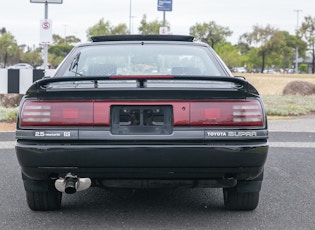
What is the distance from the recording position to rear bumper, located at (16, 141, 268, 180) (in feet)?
12.5

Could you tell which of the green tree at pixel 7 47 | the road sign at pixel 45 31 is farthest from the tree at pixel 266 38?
the road sign at pixel 45 31

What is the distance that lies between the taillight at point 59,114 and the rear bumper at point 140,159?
16cm

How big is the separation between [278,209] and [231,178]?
35.5 inches

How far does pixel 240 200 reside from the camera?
14.6 feet

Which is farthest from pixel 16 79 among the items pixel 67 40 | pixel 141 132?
pixel 67 40

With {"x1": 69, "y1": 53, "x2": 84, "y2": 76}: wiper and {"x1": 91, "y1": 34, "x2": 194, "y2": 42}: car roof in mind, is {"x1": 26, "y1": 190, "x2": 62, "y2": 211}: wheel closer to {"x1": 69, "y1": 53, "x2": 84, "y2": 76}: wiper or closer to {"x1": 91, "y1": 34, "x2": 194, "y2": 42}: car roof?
{"x1": 69, "y1": 53, "x2": 84, "y2": 76}: wiper

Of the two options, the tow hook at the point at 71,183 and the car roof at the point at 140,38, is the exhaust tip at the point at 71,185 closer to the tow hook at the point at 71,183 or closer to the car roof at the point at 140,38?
the tow hook at the point at 71,183

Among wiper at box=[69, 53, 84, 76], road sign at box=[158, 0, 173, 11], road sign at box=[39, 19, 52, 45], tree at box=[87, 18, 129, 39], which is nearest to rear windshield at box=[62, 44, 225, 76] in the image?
wiper at box=[69, 53, 84, 76]

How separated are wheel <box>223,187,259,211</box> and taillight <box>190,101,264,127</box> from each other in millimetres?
694

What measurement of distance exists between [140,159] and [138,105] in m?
0.39

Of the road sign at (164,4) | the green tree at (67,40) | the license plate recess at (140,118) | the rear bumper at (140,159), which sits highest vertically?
the green tree at (67,40)

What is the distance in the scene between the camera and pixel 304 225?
13.7 ft

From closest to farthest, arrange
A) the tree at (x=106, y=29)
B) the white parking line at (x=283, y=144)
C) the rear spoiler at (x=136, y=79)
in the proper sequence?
the rear spoiler at (x=136, y=79) < the white parking line at (x=283, y=144) < the tree at (x=106, y=29)

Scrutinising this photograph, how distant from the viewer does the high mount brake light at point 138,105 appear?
3.89 metres
